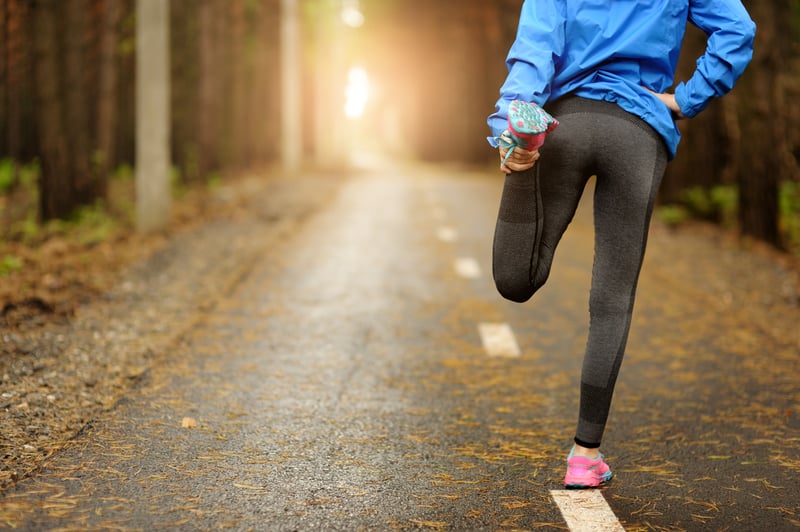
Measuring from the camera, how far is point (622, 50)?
3.57 m

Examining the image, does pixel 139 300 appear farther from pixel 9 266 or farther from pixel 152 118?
pixel 152 118

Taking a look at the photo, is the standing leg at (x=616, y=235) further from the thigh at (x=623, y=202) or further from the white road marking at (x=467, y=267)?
the white road marking at (x=467, y=267)

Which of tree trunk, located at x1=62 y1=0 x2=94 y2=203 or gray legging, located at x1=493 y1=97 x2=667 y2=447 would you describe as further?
tree trunk, located at x1=62 y1=0 x2=94 y2=203

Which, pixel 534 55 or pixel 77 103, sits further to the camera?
pixel 77 103

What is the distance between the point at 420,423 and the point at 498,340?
230 centimetres

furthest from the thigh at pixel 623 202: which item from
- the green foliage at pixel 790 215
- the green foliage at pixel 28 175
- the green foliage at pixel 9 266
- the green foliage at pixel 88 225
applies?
the green foliage at pixel 28 175

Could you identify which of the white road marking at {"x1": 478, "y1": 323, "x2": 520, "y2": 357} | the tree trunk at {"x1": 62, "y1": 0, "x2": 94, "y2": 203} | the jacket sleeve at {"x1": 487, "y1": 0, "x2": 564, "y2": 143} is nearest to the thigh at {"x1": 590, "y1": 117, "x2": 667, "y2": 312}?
the jacket sleeve at {"x1": 487, "y1": 0, "x2": 564, "y2": 143}

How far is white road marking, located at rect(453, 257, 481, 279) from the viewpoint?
10297 mm

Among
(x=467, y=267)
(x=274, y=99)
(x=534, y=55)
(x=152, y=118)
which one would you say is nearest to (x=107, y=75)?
(x=152, y=118)

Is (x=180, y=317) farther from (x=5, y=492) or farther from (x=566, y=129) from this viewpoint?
(x=566, y=129)

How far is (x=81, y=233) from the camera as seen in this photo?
1299 centimetres

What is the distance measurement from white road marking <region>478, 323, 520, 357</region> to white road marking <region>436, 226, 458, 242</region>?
6012 mm

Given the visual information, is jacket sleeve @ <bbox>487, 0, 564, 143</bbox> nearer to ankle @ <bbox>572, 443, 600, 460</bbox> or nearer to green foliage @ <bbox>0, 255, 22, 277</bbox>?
ankle @ <bbox>572, 443, 600, 460</bbox>

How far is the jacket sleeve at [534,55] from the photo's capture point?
3.51 m
